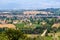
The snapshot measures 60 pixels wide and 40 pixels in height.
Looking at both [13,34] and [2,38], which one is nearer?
[2,38]

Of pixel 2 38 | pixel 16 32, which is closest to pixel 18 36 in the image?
pixel 16 32

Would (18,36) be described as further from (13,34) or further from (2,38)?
(2,38)

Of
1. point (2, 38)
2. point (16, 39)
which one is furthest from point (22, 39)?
point (2, 38)

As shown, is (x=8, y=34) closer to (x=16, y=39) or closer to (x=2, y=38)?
(x=16, y=39)

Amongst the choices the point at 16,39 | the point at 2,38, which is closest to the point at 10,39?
the point at 16,39

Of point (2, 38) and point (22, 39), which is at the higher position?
point (2, 38)

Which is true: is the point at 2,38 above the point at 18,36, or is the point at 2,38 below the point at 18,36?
above

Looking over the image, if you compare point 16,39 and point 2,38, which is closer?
point 2,38
